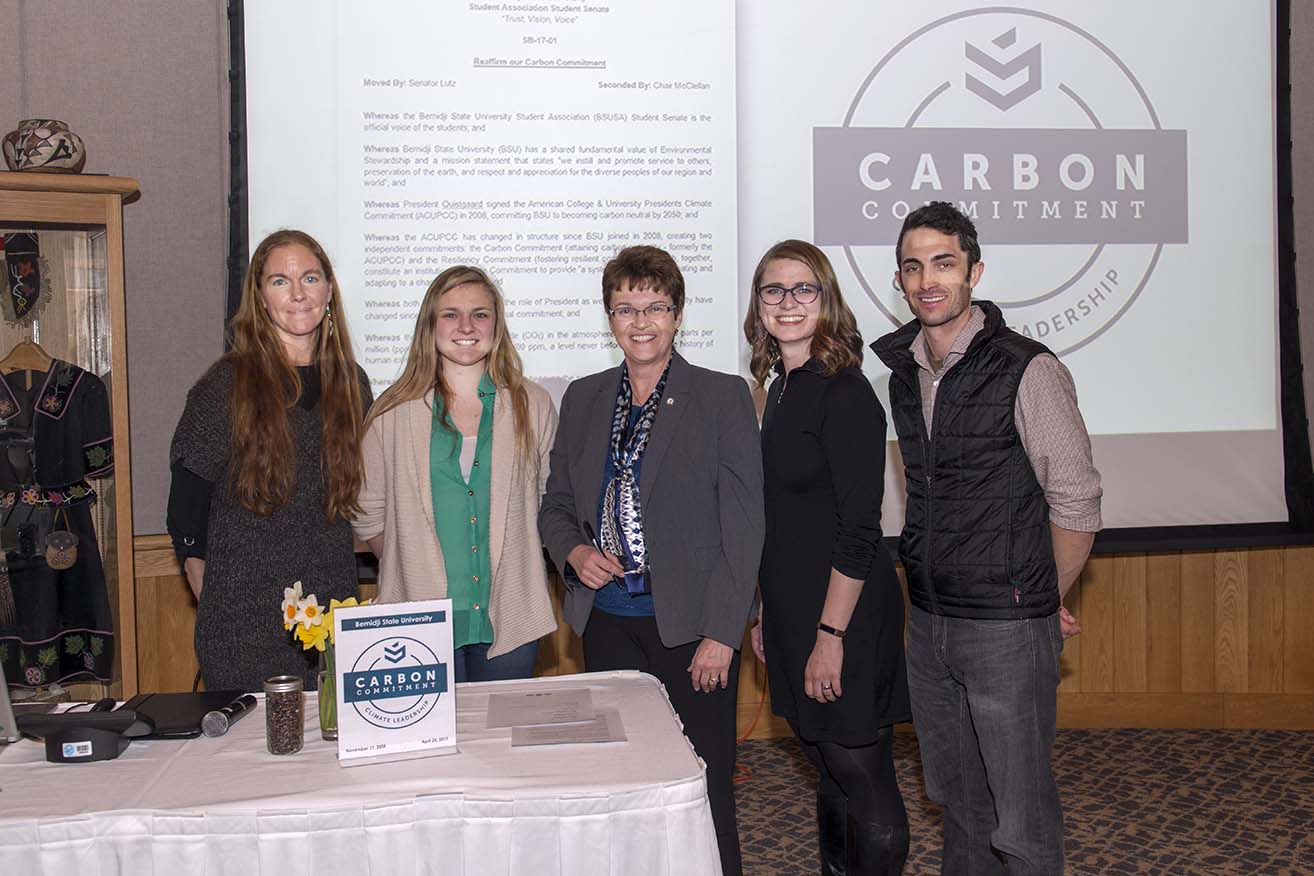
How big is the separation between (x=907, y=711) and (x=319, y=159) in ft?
7.33

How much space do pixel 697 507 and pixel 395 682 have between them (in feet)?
2.40

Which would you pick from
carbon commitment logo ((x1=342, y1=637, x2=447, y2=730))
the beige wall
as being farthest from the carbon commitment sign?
the beige wall

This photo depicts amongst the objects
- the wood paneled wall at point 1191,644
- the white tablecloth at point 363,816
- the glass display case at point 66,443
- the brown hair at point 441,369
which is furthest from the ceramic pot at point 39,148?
the wood paneled wall at point 1191,644

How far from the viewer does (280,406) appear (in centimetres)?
215

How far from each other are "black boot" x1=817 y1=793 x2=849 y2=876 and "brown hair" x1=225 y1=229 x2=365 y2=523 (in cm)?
112

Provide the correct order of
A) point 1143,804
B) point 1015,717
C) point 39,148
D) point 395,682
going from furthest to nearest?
point 1143,804
point 39,148
point 1015,717
point 395,682

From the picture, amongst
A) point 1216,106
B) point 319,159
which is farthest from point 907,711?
point 1216,106

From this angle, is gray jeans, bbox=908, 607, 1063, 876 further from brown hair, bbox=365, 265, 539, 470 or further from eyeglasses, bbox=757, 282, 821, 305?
brown hair, bbox=365, 265, 539, 470

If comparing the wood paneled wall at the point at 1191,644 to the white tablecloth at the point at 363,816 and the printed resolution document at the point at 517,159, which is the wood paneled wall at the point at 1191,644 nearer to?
the printed resolution document at the point at 517,159

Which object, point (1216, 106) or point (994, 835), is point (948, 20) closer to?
point (1216, 106)

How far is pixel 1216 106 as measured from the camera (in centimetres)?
363

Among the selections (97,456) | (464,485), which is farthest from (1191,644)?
(97,456)

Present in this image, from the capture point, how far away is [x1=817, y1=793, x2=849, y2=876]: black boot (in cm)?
216

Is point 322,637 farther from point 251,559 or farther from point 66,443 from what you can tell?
point 66,443
